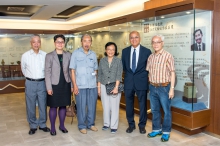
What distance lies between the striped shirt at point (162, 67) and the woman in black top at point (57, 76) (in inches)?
55.2

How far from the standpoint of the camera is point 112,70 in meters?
3.92

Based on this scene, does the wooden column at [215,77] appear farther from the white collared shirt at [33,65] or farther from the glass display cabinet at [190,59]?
the white collared shirt at [33,65]

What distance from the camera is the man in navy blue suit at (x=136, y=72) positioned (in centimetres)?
387

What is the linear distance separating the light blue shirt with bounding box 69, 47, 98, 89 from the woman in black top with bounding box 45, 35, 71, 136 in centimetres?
13

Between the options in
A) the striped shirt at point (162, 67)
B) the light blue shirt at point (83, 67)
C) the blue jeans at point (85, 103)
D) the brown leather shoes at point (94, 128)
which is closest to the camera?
the striped shirt at point (162, 67)

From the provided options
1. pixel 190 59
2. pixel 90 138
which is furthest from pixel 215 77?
pixel 90 138

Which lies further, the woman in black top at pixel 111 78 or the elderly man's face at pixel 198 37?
the woman in black top at pixel 111 78

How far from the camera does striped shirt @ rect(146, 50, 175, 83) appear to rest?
139 inches

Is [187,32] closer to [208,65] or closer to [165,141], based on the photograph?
[208,65]

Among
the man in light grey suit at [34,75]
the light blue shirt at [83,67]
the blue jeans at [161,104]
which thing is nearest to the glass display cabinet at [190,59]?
the blue jeans at [161,104]

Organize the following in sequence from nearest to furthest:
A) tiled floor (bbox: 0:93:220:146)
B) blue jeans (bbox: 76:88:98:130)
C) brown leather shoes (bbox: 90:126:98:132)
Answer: tiled floor (bbox: 0:93:220:146), blue jeans (bbox: 76:88:98:130), brown leather shoes (bbox: 90:126:98:132)

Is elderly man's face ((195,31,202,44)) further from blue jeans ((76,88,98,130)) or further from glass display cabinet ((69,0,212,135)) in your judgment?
blue jeans ((76,88,98,130))

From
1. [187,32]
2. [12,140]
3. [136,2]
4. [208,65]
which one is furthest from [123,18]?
[12,140]

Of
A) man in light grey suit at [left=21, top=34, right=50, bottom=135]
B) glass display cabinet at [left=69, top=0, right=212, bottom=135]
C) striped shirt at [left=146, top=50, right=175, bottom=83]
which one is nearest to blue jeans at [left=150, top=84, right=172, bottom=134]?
striped shirt at [left=146, top=50, right=175, bottom=83]
